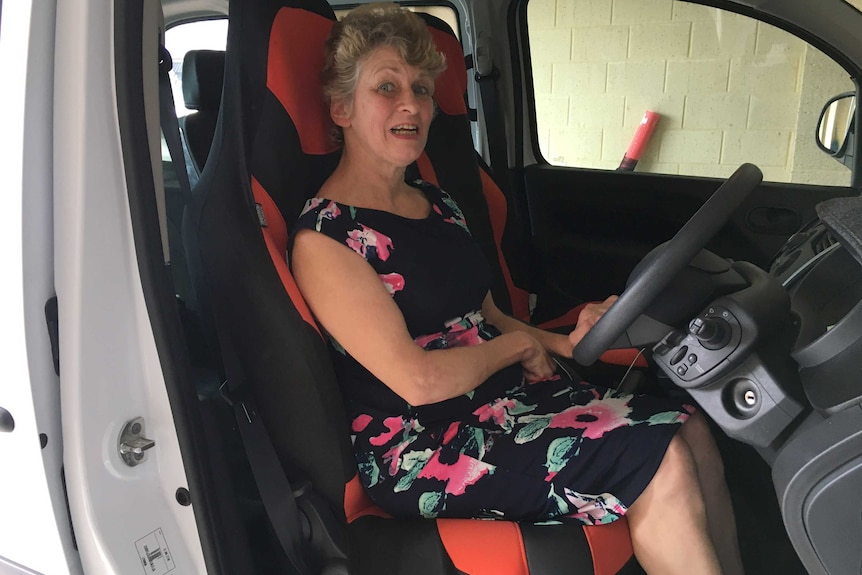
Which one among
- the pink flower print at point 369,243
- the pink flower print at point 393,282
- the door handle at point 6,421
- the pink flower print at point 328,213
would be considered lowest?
the door handle at point 6,421

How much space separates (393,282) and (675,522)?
0.63 m

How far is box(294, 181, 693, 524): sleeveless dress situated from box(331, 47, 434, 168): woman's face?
0.13 metres

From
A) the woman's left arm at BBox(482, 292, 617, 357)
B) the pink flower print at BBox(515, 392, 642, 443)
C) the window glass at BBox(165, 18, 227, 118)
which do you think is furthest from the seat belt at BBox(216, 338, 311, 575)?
the window glass at BBox(165, 18, 227, 118)

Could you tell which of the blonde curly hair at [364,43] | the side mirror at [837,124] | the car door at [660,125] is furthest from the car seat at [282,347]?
the side mirror at [837,124]

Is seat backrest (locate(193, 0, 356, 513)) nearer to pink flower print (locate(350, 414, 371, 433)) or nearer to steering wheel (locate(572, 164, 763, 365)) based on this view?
pink flower print (locate(350, 414, 371, 433))

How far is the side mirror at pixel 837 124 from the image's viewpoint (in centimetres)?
170

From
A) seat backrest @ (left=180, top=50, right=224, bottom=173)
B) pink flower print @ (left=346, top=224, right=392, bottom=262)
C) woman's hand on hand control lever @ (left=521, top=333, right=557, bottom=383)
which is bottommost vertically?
woman's hand on hand control lever @ (left=521, top=333, right=557, bottom=383)

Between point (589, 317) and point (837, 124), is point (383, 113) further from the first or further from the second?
point (837, 124)

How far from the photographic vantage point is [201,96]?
1414 mm

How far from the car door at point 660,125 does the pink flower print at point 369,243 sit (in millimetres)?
954

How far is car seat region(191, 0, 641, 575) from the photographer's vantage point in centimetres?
114

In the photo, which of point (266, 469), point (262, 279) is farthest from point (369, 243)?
point (266, 469)

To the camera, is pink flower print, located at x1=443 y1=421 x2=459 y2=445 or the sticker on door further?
pink flower print, located at x1=443 y1=421 x2=459 y2=445

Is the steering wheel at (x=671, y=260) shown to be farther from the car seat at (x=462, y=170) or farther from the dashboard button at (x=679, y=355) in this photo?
the car seat at (x=462, y=170)
